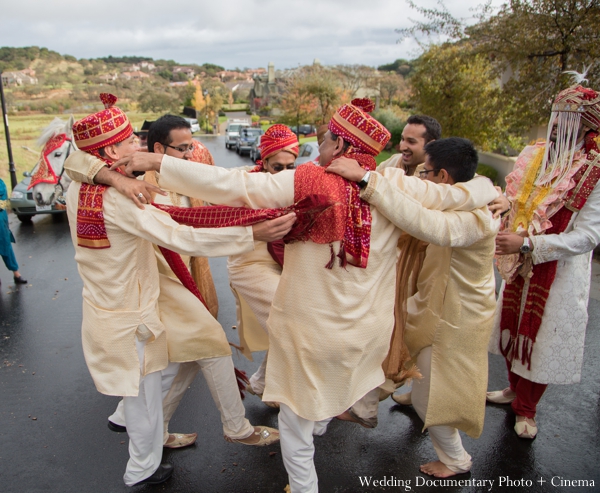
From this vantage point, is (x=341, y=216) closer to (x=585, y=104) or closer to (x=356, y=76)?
(x=585, y=104)

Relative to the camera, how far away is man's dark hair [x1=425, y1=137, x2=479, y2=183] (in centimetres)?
277

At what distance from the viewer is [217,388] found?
3.20m

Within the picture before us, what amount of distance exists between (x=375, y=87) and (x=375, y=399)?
45.3 metres

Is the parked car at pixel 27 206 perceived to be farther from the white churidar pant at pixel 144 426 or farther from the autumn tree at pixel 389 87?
the autumn tree at pixel 389 87

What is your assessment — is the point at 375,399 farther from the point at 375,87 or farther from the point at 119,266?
the point at 375,87

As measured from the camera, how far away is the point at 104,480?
312 centimetres

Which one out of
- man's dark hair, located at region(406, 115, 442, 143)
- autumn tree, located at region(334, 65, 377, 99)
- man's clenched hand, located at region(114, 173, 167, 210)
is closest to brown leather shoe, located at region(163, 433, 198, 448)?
man's clenched hand, located at region(114, 173, 167, 210)

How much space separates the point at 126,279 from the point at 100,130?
82cm

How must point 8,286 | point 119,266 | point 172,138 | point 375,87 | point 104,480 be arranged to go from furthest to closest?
point 375,87 < point 8,286 < point 172,138 < point 104,480 < point 119,266

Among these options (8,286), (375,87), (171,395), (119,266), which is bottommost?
(8,286)

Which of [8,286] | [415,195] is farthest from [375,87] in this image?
[415,195]

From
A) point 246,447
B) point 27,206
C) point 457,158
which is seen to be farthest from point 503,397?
point 27,206

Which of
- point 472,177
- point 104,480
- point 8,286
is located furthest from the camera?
point 8,286

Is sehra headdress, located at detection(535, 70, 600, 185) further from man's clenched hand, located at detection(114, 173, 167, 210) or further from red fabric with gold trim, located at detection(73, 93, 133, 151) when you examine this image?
red fabric with gold trim, located at detection(73, 93, 133, 151)
